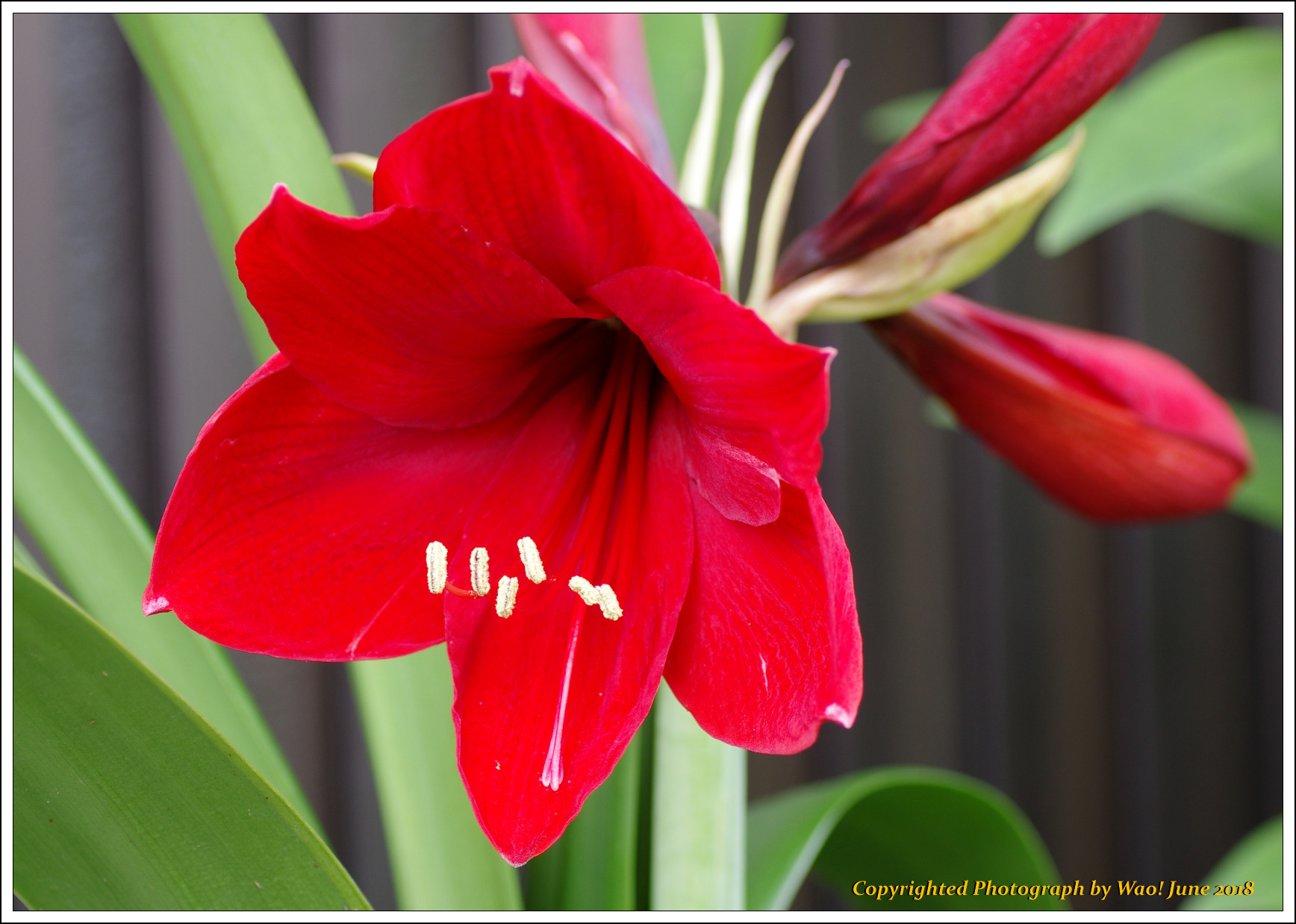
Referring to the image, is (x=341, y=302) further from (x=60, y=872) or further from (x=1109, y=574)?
(x=1109, y=574)

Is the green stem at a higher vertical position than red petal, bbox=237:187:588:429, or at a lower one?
lower

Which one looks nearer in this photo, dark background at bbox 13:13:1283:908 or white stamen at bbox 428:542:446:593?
white stamen at bbox 428:542:446:593

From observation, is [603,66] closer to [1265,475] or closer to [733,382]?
[733,382]

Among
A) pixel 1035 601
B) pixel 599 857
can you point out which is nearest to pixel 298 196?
pixel 599 857

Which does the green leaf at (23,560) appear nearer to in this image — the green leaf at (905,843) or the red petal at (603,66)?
the red petal at (603,66)

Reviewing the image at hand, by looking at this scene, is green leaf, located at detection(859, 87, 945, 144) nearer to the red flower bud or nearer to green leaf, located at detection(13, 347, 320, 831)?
the red flower bud

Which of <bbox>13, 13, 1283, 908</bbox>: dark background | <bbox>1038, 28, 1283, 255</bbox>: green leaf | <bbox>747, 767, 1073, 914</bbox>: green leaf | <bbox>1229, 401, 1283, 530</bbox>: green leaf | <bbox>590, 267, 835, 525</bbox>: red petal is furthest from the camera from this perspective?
<bbox>13, 13, 1283, 908</bbox>: dark background

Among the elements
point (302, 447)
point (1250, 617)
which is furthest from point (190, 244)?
point (1250, 617)

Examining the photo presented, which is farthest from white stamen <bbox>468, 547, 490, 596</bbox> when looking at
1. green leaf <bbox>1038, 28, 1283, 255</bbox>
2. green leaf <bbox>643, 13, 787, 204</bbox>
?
green leaf <bbox>1038, 28, 1283, 255</bbox>
